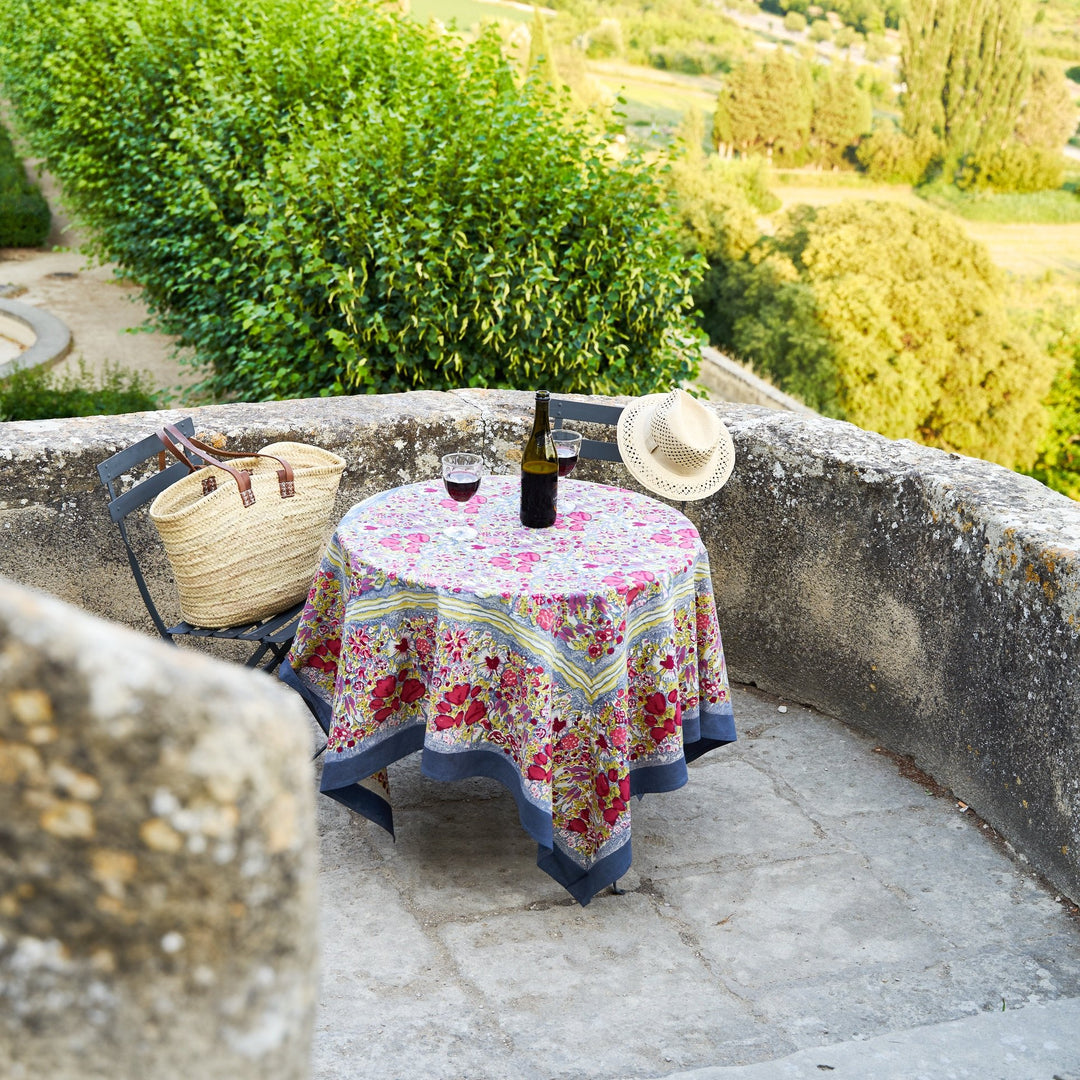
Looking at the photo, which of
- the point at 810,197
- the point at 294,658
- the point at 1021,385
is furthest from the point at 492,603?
the point at 810,197

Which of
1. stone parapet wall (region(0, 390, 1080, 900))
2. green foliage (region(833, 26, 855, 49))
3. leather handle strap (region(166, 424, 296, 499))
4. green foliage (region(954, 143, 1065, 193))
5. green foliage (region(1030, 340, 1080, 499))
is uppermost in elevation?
leather handle strap (region(166, 424, 296, 499))

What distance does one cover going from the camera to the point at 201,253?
7.71m

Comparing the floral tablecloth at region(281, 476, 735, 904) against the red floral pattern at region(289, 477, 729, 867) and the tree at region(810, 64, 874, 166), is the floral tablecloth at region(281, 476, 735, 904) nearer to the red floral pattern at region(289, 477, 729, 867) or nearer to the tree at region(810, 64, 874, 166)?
the red floral pattern at region(289, 477, 729, 867)

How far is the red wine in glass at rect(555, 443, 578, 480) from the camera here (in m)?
3.45

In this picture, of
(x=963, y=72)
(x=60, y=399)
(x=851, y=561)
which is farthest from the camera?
(x=963, y=72)

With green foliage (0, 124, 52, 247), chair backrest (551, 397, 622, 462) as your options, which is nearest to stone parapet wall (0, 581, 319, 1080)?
chair backrest (551, 397, 622, 462)

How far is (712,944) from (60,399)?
6.56 metres

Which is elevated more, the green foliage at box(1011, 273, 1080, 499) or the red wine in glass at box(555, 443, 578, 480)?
the red wine in glass at box(555, 443, 578, 480)

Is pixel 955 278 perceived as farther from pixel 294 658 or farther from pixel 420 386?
pixel 294 658

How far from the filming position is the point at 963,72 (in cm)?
5956

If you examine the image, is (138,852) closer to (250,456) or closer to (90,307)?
(250,456)

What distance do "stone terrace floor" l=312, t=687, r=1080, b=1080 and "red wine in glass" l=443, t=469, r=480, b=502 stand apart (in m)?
0.90

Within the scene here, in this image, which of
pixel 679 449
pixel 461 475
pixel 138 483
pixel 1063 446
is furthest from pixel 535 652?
pixel 1063 446

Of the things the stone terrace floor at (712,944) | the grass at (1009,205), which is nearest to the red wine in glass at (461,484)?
the stone terrace floor at (712,944)
